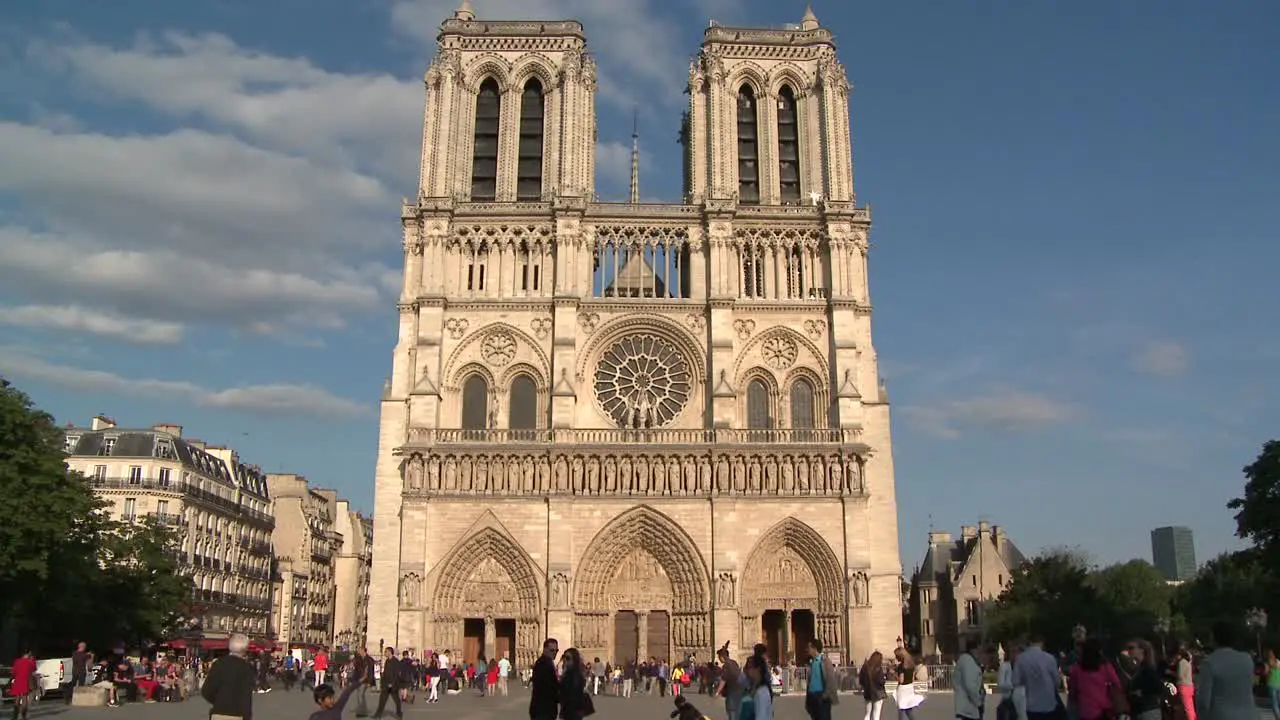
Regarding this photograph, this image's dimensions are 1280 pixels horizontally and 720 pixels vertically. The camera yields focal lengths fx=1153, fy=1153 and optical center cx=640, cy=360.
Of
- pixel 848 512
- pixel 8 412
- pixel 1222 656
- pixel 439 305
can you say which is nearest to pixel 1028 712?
pixel 1222 656

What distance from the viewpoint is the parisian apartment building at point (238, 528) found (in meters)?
40.4

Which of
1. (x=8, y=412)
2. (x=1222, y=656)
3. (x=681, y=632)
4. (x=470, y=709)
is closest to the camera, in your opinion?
(x=1222, y=656)

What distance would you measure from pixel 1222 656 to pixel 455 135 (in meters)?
32.8

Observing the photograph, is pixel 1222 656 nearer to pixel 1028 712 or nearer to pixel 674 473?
pixel 1028 712

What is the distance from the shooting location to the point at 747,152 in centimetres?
3859

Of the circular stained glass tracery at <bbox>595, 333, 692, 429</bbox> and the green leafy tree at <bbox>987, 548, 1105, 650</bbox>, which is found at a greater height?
the circular stained glass tracery at <bbox>595, 333, 692, 429</bbox>

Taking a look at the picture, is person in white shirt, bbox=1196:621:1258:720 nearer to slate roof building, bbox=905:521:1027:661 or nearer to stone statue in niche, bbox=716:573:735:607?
stone statue in niche, bbox=716:573:735:607

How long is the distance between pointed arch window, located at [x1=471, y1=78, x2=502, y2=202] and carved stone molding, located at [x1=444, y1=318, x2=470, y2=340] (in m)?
4.53

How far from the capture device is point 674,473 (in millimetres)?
33406

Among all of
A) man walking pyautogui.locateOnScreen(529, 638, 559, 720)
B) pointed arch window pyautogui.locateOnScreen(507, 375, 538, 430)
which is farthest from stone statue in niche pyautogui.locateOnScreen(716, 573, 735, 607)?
man walking pyautogui.locateOnScreen(529, 638, 559, 720)

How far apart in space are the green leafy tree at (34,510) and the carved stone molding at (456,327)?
12.0m

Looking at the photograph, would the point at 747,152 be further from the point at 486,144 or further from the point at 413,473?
the point at 413,473

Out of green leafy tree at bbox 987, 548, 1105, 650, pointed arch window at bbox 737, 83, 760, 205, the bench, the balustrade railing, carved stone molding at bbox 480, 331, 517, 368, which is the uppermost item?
pointed arch window at bbox 737, 83, 760, 205

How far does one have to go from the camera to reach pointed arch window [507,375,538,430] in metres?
35.0
